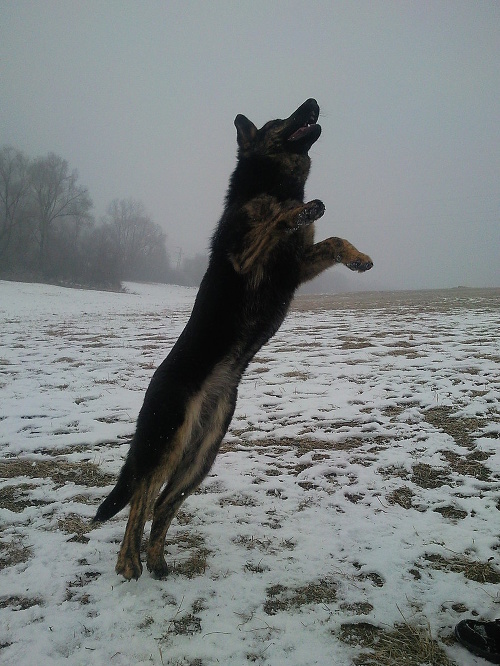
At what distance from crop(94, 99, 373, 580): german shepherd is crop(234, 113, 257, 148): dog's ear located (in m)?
0.75

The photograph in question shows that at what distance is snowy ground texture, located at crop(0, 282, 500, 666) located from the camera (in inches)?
75.7

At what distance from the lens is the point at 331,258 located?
2.93 metres

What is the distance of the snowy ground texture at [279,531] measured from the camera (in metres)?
1.92

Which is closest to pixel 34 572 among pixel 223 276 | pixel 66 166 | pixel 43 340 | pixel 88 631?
pixel 88 631

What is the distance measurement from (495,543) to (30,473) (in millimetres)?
3604

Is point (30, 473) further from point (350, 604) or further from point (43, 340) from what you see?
point (43, 340)

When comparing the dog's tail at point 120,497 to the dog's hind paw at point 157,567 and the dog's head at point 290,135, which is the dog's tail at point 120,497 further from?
the dog's head at point 290,135

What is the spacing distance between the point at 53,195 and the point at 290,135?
4590cm

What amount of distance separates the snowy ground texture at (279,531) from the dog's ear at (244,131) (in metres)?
2.95

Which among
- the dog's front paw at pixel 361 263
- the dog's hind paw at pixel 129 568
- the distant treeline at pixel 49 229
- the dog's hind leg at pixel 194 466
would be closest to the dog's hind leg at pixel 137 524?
the dog's hind paw at pixel 129 568

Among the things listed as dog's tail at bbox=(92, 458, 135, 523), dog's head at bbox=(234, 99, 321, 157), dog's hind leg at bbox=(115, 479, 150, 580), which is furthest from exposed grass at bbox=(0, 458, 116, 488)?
dog's head at bbox=(234, 99, 321, 157)

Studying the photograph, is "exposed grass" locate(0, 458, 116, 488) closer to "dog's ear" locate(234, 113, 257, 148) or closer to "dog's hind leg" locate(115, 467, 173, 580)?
"dog's hind leg" locate(115, 467, 173, 580)

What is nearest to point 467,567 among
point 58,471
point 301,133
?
point 58,471

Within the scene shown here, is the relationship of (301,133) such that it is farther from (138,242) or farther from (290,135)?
(138,242)
